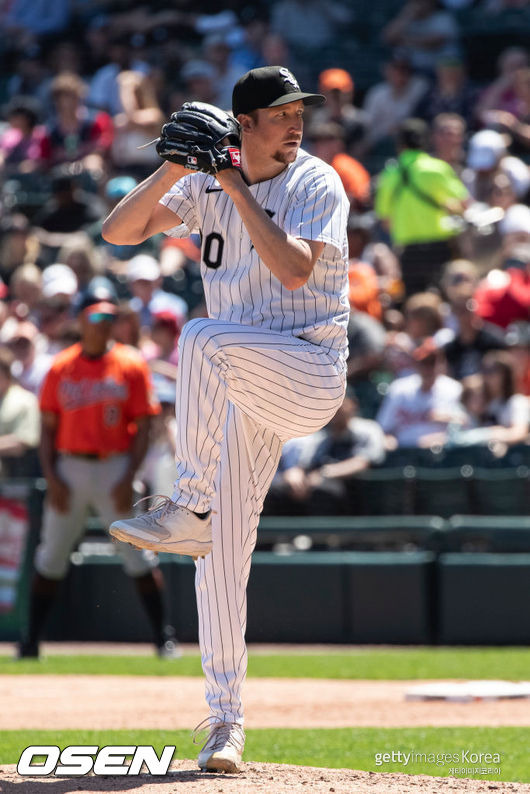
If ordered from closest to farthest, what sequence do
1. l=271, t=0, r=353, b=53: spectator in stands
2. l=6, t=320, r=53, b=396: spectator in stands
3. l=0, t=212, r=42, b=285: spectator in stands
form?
l=6, t=320, r=53, b=396: spectator in stands → l=0, t=212, r=42, b=285: spectator in stands → l=271, t=0, r=353, b=53: spectator in stands

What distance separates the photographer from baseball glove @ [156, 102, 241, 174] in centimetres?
427

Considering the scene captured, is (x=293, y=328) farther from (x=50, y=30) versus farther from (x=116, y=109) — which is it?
(x=50, y=30)

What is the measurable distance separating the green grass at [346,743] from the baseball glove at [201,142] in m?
2.21

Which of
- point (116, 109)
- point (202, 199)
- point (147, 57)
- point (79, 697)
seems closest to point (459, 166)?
point (116, 109)

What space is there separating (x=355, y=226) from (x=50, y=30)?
8.02 metres

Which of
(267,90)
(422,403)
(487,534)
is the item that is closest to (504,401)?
(422,403)

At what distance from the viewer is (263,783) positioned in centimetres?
417

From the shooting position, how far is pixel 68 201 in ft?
43.9

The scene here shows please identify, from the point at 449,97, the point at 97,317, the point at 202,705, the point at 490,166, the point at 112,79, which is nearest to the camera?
the point at 202,705

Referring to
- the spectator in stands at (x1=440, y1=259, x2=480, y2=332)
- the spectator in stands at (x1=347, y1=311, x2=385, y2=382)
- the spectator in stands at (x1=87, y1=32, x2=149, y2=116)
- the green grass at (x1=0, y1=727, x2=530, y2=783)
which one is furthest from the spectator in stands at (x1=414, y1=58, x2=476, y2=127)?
the green grass at (x1=0, y1=727, x2=530, y2=783)

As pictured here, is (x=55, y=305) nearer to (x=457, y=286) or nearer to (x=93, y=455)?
(x=93, y=455)

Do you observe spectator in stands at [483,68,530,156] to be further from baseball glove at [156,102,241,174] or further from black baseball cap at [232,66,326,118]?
baseball glove at [156,102,241,174]

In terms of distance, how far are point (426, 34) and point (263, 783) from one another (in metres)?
11.8

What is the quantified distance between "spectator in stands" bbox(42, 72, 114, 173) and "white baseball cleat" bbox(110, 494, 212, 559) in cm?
1004
